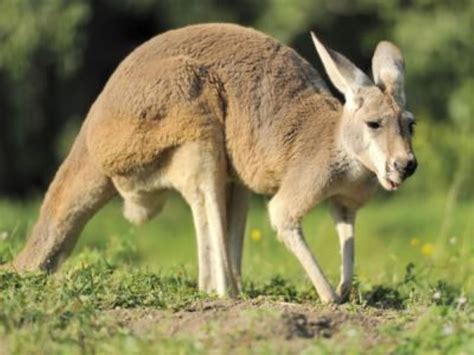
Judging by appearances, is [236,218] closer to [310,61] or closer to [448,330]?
[448,330]

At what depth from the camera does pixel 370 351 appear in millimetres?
6340

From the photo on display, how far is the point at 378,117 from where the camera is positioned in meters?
8.06

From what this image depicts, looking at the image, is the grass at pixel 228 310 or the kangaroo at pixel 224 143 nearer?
the grass at pixel 228 310

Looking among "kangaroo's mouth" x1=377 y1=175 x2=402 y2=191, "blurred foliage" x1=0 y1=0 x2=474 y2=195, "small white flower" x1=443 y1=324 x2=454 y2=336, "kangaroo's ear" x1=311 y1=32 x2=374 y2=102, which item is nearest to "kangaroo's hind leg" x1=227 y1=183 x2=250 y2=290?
"kangaroo's ear" x1=311 y1=32 x2=374 y2=102

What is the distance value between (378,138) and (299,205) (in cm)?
66

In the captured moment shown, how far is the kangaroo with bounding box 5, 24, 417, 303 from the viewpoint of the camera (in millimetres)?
8336

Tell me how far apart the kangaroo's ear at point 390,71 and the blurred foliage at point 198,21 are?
4.65m

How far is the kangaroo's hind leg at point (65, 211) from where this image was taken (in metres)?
8.75

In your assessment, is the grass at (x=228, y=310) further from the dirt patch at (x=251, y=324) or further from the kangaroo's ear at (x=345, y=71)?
the kangaroo's ear at (x=345, y=71)

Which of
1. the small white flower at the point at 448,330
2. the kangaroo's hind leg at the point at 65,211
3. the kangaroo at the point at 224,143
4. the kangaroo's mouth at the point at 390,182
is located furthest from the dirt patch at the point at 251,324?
the kangaroo's hind leg at the point at 65,211

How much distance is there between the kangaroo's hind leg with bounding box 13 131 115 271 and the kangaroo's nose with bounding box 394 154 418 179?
1.93m

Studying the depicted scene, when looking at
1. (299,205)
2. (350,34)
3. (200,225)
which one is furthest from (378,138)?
(350,34)

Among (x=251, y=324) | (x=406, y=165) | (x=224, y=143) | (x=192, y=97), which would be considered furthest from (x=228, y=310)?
(x=192, y=97)

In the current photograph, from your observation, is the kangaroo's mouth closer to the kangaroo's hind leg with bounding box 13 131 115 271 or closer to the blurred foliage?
the kangaroo's hind leg with bounding box 13 131 115 271
